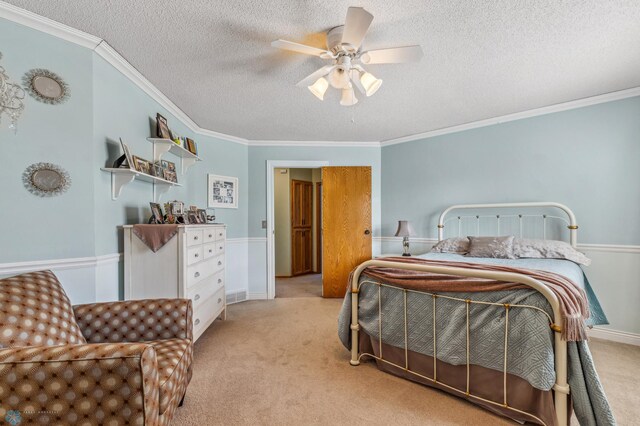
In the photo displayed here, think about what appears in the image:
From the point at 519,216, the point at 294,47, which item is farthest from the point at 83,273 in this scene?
the point at 519,216

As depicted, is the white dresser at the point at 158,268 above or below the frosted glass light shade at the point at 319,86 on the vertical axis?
below

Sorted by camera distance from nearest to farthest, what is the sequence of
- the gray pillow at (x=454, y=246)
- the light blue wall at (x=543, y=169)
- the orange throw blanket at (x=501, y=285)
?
the orange throw blanket at (x=501, y=285) < the light blue wall at (x=543, y=169) < the gray pillow at (x=454, y=246)

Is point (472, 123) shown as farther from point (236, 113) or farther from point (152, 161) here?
point (152, 161)

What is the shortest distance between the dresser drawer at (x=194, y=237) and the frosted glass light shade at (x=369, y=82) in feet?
5.98

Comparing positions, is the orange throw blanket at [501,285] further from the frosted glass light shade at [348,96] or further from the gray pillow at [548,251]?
the frosted glass light shade at [348,96]

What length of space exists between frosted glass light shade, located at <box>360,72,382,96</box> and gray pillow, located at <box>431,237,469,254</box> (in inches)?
83.4

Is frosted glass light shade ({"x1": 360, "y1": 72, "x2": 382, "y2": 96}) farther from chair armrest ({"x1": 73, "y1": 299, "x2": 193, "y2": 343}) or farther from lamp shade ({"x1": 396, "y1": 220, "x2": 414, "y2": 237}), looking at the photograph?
lamp shade ({"x1": 396, "y1": 220, "x2": 414, "y2": 237})

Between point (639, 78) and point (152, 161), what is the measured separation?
451 cm

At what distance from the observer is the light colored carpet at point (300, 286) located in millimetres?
4642

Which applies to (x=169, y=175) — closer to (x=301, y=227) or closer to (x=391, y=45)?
(x=391, y=45)

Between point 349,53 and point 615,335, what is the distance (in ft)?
11.9

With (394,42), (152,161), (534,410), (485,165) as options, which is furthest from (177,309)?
(485,165)

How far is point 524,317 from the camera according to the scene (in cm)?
156

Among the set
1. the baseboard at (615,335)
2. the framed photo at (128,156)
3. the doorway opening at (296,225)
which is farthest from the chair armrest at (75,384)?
the doorway opening at (296,225)
